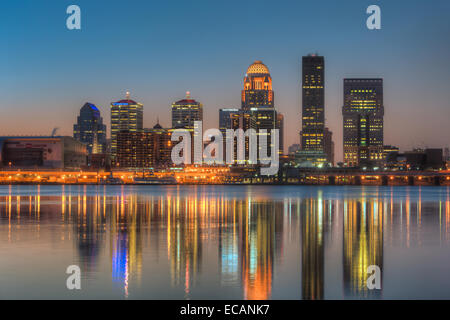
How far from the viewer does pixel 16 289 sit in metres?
17.7

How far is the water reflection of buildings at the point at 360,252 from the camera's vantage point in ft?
59.5

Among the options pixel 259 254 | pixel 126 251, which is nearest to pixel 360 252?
pixel 259 254

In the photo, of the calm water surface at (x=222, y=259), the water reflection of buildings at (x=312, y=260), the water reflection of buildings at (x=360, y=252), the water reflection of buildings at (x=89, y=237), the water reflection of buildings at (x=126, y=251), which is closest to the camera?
the calm water surface at (x=222, y=259)

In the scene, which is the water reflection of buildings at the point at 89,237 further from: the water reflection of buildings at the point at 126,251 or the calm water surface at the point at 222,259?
the water reflection of buildings at the point at 126,251

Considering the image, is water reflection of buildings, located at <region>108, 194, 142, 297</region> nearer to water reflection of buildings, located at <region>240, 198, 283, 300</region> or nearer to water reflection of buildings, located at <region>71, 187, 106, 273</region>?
water reflection of buildings, located at <region>71, 187, 106, 273</region>

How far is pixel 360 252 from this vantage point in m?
26.4

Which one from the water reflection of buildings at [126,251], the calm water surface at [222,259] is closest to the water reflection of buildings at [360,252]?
the calm water surface at [222,259]

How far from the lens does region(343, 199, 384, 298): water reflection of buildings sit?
18125 millimetres

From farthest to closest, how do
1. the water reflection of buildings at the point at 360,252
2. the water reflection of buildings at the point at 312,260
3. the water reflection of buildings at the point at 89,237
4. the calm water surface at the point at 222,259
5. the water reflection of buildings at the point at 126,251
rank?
the water reflection of buildings at the point at 89,237 < the water reflection of buildings at the point at 126,251 < the water reflection of buildings at the point at 360,252 < the water reflection of buildings at the point at 312,260 < the calm water surface at the point at 222,259

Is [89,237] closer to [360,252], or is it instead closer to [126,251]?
[126,251]

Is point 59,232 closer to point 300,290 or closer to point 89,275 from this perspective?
point 89,275

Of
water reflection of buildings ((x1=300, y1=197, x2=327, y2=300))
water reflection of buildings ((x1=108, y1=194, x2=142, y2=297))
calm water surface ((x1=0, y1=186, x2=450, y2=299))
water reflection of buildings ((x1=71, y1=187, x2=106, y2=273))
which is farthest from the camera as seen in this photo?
water reflection of buildings ((x1=71, y1=187, x2=106, y2=273))

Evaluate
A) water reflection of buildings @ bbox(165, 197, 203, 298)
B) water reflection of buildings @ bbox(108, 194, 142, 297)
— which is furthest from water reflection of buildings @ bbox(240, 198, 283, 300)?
water reflection of buildings @ bbox(108, 194, 142, 297)
